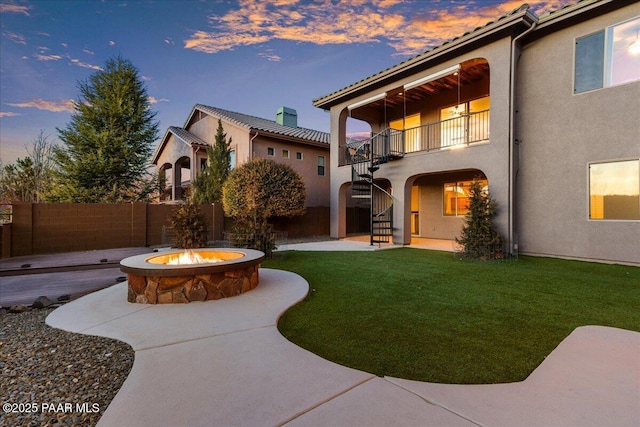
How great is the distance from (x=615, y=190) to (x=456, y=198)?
17.8 feet

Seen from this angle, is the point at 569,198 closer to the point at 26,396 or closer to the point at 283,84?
the point at 26,396

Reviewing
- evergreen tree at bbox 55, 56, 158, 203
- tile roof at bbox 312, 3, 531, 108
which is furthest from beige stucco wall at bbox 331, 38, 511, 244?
evergreen tree at bbox 55, 56, 158, 203

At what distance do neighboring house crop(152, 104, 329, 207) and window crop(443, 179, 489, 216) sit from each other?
709 cm

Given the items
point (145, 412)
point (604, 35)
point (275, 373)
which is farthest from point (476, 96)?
point (145, 412)

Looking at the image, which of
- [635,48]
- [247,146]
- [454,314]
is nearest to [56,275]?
[454,314]

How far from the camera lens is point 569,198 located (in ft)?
27.1

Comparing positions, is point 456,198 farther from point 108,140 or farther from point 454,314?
point 108,140

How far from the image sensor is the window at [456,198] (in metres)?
12.5

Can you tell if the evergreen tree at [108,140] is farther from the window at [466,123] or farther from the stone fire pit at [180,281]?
the window at [466,123]

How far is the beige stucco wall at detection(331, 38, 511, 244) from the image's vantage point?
882 cm

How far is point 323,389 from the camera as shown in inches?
88.3

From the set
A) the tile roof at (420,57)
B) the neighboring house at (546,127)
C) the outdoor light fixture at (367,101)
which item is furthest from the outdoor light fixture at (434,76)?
the outdoor light fixture at (367,101)

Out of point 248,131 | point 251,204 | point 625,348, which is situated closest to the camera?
point 625,348

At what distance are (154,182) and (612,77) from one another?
62.0ft
